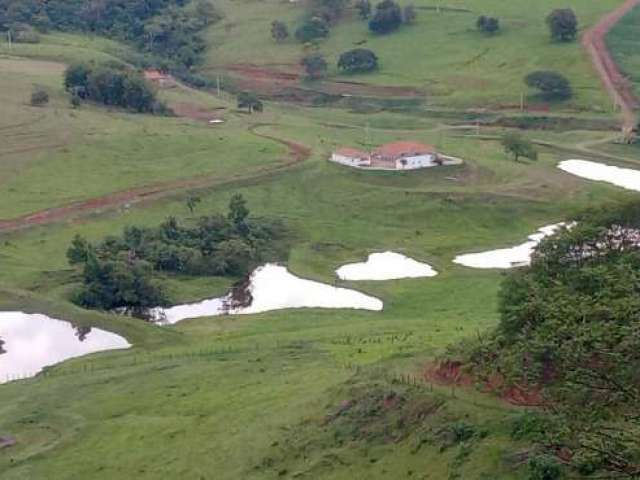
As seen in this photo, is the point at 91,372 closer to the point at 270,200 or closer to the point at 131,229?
the point at 131,229

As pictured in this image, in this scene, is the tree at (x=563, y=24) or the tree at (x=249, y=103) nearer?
the tree at (x=249, y=103)

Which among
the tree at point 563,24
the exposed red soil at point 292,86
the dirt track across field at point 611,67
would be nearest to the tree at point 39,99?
the exposed red soil at point 292,86

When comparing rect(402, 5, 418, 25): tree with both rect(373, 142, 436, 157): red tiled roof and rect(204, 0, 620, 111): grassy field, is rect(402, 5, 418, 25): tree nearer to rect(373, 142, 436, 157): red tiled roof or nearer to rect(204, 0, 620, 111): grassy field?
rect(204, 0, 620, 111): grassy field

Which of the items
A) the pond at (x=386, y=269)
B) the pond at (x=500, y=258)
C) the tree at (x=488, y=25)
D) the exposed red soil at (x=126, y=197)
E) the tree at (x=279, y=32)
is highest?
the tree at (x=488, y=25)

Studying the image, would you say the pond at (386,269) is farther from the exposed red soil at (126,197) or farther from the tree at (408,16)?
the tree at (408,16)

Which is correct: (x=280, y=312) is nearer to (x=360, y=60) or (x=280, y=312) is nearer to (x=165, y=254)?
(x=165, y=254)

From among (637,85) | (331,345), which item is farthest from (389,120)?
(331,345)

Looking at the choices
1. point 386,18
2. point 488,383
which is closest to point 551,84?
point 386,18

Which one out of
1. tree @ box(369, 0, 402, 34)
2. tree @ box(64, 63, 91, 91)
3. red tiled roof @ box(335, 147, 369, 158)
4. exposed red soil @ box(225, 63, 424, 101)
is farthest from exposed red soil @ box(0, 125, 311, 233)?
tree @ box(369, 0, 402, 34)
